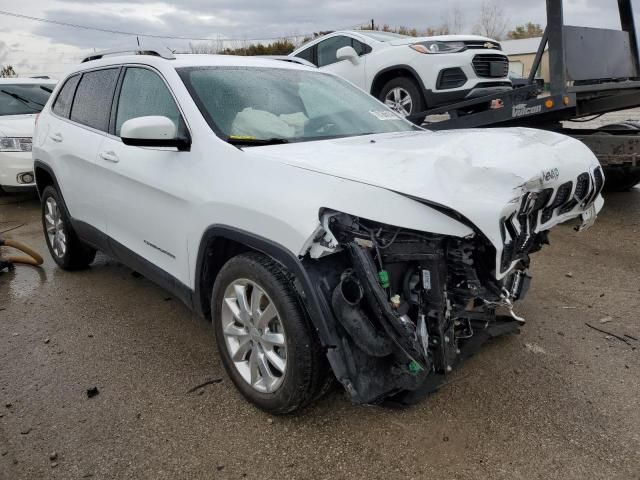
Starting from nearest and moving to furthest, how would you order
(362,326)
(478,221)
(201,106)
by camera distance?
(478,221) → (362,326) → (201,106)

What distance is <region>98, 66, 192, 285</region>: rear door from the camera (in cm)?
A: 317

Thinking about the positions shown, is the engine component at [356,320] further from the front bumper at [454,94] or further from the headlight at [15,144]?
the headlight at [15,144]

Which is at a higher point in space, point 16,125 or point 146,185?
point 16,125

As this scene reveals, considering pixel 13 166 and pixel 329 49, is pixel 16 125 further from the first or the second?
pixel 329 49

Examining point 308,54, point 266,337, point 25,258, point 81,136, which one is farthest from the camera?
point 308,54

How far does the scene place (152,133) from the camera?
9.70 feet

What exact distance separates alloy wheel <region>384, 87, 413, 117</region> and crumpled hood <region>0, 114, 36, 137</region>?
5.23 meters

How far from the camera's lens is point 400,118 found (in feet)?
13.4

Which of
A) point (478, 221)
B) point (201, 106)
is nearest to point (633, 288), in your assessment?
point (478, 221)

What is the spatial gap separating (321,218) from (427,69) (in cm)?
576

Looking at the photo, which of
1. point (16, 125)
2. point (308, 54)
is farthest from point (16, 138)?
point (308, 54)

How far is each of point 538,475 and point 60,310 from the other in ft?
11.8

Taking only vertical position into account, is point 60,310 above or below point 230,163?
below

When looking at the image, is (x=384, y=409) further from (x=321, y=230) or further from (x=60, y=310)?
(x=60, y=310)
